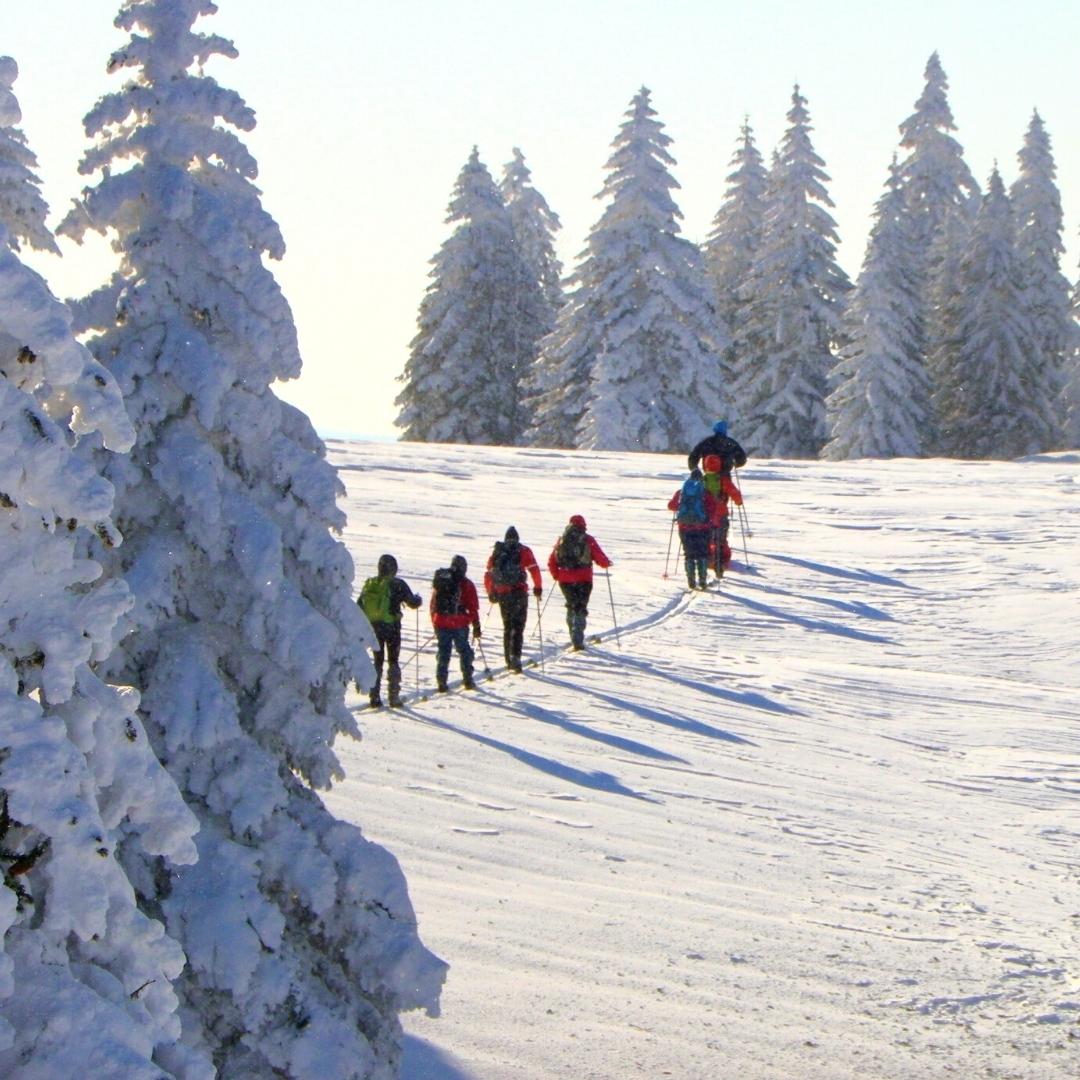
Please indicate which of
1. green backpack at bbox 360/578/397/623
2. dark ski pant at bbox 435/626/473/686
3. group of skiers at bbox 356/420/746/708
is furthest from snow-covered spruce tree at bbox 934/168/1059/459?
green backpack at bbox 360/578/397/623

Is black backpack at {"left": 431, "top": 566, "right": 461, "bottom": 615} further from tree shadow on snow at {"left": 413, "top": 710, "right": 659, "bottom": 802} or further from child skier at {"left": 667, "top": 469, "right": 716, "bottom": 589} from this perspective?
child skier at {"left": 667, "top": 469, "right": 716, "bottom": 589}

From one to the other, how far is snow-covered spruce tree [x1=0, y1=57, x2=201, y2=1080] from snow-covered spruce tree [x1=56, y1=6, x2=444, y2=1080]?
203 centimetres

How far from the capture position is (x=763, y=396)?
5394 cm

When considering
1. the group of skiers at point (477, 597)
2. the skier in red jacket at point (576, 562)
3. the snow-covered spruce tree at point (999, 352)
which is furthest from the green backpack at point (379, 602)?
the snow-covered spruce tree at point (999, 352)

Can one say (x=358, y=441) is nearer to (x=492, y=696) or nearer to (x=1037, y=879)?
(x=492, y=696)

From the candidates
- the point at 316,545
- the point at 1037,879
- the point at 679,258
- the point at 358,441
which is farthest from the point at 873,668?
the point at 679,258

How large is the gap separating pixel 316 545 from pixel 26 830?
130 inches

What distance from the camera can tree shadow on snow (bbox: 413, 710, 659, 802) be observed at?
1253 centimetres

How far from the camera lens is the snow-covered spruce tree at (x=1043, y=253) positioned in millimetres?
55125

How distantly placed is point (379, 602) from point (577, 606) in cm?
405

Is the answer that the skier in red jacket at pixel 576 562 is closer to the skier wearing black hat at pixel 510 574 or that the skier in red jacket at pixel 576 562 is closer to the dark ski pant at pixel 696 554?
the skier wearing black hat at pixel 510 574

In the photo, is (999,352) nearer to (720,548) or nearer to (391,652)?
(720,548)

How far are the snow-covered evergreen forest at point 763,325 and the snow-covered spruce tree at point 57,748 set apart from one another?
140 ft

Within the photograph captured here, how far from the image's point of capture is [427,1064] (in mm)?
7055
